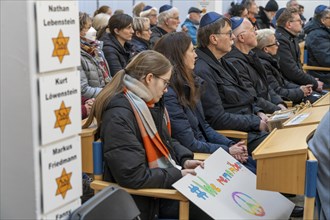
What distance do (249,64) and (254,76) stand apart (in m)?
0.12

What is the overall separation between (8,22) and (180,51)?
1665mm

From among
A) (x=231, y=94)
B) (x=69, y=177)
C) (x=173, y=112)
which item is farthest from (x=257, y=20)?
(x=69, y=177)

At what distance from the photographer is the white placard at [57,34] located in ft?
5.65

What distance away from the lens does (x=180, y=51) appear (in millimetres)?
3283

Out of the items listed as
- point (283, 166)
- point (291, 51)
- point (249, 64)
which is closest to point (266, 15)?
point (291, 51)

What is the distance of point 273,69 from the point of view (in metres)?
5.15

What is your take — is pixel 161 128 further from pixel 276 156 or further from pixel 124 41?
pixel 124 41

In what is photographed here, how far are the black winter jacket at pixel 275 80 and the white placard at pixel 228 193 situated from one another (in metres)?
2.17

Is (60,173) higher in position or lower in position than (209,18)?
lower

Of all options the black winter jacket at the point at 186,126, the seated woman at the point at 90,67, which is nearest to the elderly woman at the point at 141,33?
the seated woman at the point at 90,67

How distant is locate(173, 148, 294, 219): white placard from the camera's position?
2.44m

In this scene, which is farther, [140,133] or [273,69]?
[273,69]

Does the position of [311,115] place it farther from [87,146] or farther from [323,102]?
[87,146]

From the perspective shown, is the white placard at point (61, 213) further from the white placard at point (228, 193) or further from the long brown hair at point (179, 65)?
the long brown hair at point (179, 65)
